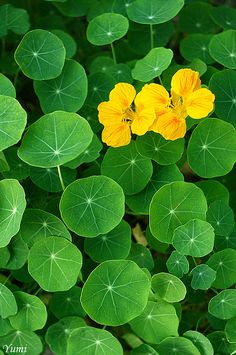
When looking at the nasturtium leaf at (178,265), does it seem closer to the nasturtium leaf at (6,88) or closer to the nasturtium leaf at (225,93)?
the nasturtium leaf at (225,93)

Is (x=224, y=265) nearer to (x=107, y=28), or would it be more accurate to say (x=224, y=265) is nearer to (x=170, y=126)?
(x=170, y=126)

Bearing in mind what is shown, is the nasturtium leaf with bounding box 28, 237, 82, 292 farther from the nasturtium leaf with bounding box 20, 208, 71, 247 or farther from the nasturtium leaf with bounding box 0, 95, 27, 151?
the nasturtium leaf with bounding box 0, 95, 27, 151

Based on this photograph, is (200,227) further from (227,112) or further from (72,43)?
(72,43)

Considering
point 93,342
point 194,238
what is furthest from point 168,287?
point 93,342

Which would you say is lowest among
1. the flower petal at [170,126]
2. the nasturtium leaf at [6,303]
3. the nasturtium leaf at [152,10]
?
the nasturtium leaf at [6,303]

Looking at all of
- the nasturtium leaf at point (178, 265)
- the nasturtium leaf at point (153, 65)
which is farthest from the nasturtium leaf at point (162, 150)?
the nasturtium leaf at point (178, 265)

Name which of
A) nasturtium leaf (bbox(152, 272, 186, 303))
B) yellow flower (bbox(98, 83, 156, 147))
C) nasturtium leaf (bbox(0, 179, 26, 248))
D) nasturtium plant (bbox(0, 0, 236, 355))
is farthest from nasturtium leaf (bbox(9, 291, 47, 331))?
yellow flower (bbox(98, 83, 156, 147))

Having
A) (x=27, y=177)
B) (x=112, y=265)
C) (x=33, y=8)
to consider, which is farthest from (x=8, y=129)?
(x=33, y=8)
